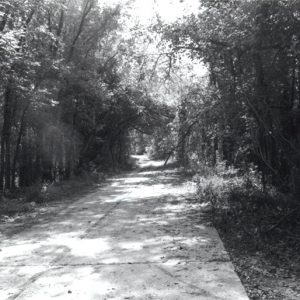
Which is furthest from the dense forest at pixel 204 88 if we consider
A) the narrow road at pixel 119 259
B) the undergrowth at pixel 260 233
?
the narrow road at pixel 119 259

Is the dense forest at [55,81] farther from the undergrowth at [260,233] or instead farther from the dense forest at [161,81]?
the undergrowth at [260,233]

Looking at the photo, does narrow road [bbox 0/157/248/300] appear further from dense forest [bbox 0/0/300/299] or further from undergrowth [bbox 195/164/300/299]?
dense forest [bbox 0/0/300/299]

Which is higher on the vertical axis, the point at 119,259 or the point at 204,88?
the point at 204,88

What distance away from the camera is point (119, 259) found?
26.1 ft

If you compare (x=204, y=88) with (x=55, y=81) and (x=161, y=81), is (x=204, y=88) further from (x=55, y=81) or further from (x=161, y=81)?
(x=55, y=81)

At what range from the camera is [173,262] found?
761 cm

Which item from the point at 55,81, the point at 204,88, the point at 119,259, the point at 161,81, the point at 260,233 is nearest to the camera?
the point at 119,259

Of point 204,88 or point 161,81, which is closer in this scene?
point 161,81

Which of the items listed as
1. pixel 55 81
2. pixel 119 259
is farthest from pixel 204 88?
pixel 119 259

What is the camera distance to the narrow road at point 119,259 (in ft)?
20.1

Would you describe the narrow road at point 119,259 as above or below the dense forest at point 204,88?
below

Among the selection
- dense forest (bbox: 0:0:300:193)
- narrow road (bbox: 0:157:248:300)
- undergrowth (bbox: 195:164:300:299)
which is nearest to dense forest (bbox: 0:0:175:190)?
dense forest (bbox: 0:0:300:193)

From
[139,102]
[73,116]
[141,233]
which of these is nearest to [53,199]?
[141,233]

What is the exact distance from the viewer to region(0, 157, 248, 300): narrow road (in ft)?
20.1
